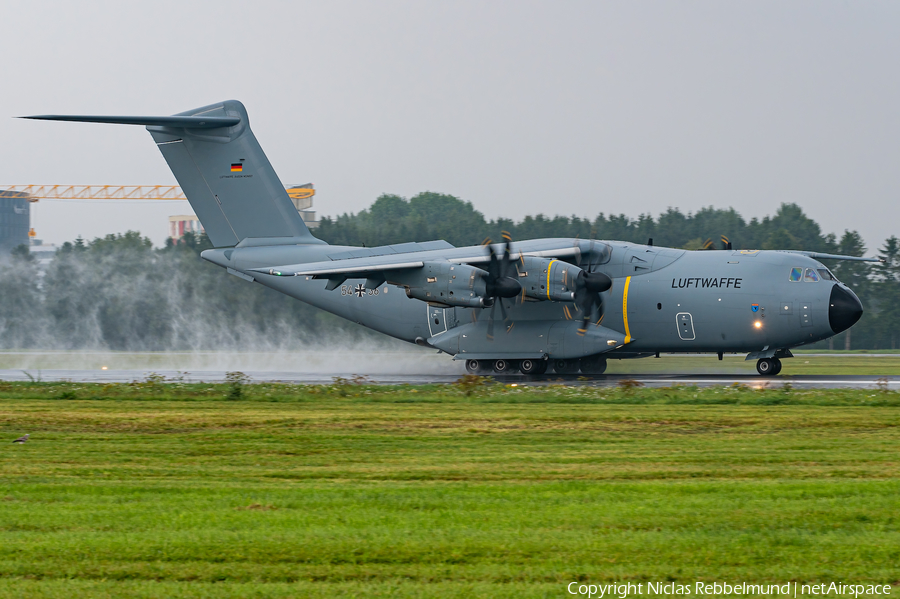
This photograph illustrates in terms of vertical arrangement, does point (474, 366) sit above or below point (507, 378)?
above

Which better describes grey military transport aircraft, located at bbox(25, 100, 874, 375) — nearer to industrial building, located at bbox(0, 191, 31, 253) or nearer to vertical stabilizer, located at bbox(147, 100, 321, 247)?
vertical stabilizer, located at bbox(147, 100, 321, 247)

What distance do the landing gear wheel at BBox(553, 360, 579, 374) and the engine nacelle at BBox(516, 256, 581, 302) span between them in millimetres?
2972

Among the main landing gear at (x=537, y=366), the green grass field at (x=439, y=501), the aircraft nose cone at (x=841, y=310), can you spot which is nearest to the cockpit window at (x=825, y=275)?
the aircraft nose cone at (x=841, y=310)

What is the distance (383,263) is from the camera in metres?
25.6

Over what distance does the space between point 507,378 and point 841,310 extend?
29.7 feet

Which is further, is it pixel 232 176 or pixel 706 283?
pixel 232 176

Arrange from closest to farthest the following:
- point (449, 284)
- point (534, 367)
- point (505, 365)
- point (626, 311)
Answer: point (449, 284) → point (626, 311) → point (534, 367) → point (505, 365)

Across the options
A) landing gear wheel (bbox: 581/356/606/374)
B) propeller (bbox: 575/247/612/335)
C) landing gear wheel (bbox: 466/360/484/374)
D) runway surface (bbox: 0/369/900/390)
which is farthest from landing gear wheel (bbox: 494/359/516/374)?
propeller (bbox: 575/247/612/335)

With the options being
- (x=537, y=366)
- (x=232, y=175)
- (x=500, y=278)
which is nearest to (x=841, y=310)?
(x=537, y=366)

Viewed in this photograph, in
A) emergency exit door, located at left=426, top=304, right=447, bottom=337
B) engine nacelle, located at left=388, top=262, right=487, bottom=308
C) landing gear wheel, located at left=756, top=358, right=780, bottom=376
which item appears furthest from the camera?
emergency exit door, located at left=426, top=304, right=447, bottom=337

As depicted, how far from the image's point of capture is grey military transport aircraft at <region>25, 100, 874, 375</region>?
80.2 feet

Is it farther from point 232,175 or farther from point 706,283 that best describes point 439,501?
point 232,175

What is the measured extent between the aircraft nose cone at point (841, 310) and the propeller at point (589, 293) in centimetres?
571

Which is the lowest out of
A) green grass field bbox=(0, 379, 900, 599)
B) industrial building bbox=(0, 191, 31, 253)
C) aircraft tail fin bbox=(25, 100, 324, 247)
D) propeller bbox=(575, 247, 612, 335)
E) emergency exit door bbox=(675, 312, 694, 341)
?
green grass field bbox=(0, 379, 900, 599)
